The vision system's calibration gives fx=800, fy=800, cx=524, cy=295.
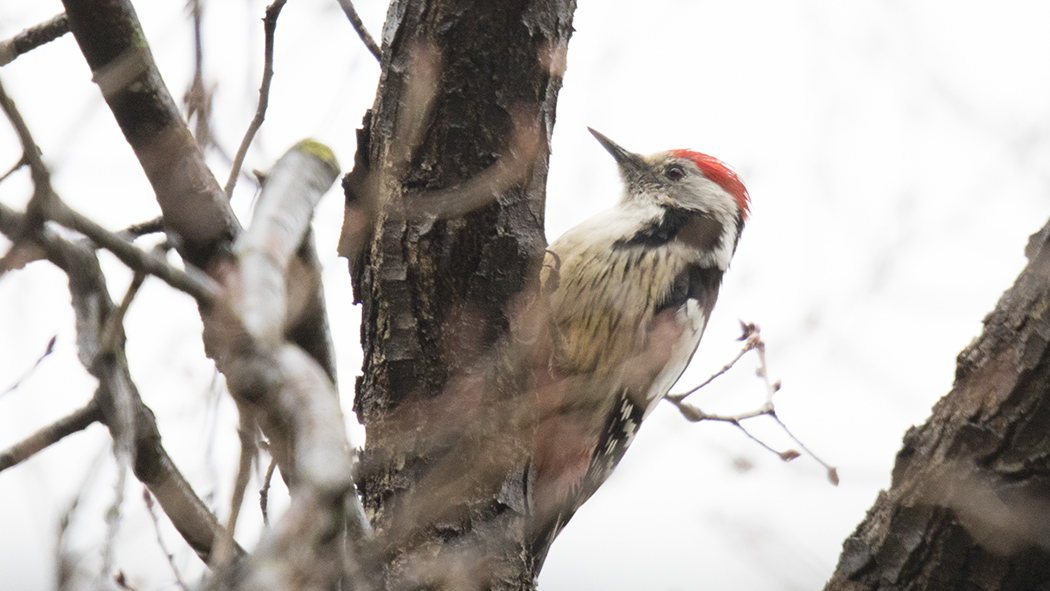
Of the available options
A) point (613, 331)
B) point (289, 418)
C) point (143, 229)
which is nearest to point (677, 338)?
point (613, 331)

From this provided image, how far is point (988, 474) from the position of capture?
1.65 metres

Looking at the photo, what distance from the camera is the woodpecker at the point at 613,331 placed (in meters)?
3.21

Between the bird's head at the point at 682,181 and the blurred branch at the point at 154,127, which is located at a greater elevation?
the bird's head at the point at 682,181

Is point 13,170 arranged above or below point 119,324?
above

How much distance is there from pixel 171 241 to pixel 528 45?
0.86 metres

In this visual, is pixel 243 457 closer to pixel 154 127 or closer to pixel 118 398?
pixel 118 398

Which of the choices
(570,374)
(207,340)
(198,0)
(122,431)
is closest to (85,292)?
(207,340)

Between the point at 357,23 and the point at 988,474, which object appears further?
the point at 357,23

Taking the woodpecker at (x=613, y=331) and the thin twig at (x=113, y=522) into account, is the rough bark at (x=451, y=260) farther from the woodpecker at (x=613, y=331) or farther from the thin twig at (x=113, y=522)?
the woodpecker at (x=613, y=331)

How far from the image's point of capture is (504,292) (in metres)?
1.88

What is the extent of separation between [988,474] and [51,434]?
1.79 m

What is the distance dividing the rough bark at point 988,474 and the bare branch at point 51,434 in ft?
5.25

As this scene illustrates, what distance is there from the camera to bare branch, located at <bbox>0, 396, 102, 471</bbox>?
1.33 meters

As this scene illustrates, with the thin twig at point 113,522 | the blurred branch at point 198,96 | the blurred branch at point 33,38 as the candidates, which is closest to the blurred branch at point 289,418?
the thin twig at point 113,522
